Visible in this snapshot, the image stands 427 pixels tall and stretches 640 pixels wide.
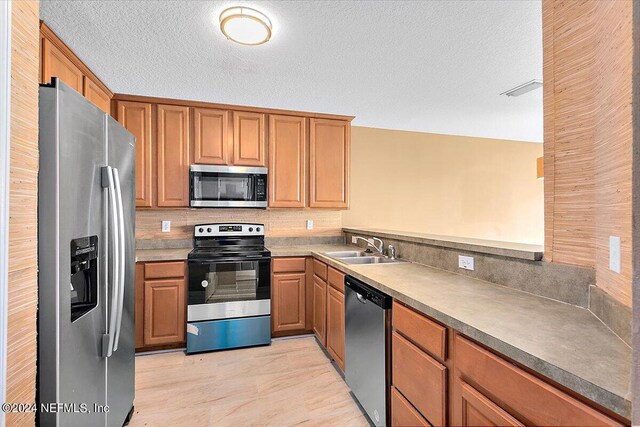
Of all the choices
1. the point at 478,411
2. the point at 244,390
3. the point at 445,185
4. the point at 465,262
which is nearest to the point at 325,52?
the point at 465,262

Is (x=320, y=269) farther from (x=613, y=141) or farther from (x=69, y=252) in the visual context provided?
(x=613, y=141)

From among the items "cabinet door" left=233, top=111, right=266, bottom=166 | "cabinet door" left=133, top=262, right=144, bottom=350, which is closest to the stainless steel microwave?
"cabinet door" left=233, top=111, right=266, bottom=166

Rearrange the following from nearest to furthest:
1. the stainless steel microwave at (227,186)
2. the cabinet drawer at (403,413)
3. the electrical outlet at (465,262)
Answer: the cabinet drawer at (403,413) < the electrical outlet at (465,262) < the stainless steel microwave at (227,186)

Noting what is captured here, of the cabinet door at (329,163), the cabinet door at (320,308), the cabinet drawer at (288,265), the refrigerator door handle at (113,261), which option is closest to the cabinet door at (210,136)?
the cabinet door at (329,163)

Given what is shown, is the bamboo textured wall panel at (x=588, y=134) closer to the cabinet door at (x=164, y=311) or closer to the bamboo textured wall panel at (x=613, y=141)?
the bamboo textured wall panel at (x=613, y=141)

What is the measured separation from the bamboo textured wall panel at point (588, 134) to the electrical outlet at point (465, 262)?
1.51 ft

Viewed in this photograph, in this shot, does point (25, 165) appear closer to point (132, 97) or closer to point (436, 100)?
point (132, 97)

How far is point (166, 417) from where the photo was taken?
6.15 feet

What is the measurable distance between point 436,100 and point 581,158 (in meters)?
2.13

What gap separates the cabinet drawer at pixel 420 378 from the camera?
118 centimetres

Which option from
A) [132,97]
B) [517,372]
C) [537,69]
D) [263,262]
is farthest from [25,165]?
[537,69]

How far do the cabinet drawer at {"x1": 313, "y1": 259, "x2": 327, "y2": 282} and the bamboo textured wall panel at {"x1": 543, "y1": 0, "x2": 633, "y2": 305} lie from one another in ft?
5.45

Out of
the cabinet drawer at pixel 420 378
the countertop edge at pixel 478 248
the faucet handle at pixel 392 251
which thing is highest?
the countertop edge at pixel 478 248

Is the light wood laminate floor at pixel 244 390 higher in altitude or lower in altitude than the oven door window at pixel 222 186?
lower
